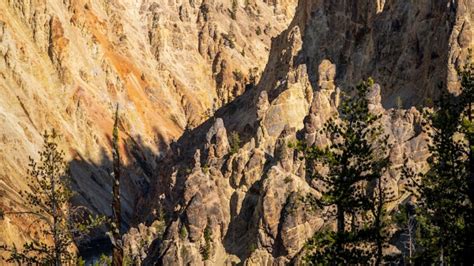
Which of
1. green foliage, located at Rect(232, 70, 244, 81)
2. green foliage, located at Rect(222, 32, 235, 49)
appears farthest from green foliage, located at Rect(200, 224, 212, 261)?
green foliage, located at Rect(222, 32, 235, 49)

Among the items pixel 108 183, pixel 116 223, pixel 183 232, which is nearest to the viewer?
pixel 116 223

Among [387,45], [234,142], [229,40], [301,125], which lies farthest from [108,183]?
[229,40]

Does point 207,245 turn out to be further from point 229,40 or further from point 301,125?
point 229,40

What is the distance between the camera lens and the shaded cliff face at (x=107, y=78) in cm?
11612

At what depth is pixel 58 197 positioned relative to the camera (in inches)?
1510

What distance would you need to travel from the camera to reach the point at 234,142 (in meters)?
94.8

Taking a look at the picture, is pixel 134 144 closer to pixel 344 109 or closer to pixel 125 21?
pixel 125 21

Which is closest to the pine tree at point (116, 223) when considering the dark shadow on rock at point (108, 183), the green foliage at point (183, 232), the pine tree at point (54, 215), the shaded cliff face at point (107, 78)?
the pine tree at point (54, 215)

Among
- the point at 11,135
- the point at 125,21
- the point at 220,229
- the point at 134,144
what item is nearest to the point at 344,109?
the point at 220,229

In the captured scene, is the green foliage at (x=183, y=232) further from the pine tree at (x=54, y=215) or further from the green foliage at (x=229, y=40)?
the green foliage at (x=229, y=40)

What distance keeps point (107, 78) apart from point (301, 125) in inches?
2699

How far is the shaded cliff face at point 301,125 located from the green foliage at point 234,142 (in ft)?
1.59

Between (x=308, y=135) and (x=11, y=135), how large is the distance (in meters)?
46.3

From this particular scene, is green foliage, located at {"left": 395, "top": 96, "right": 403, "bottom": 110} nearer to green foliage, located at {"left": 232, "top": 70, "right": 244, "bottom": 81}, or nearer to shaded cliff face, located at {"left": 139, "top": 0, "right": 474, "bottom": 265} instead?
shaded cliff face, located at {"left": 139, "top": 0, "right": 474, "bottom": 265}
